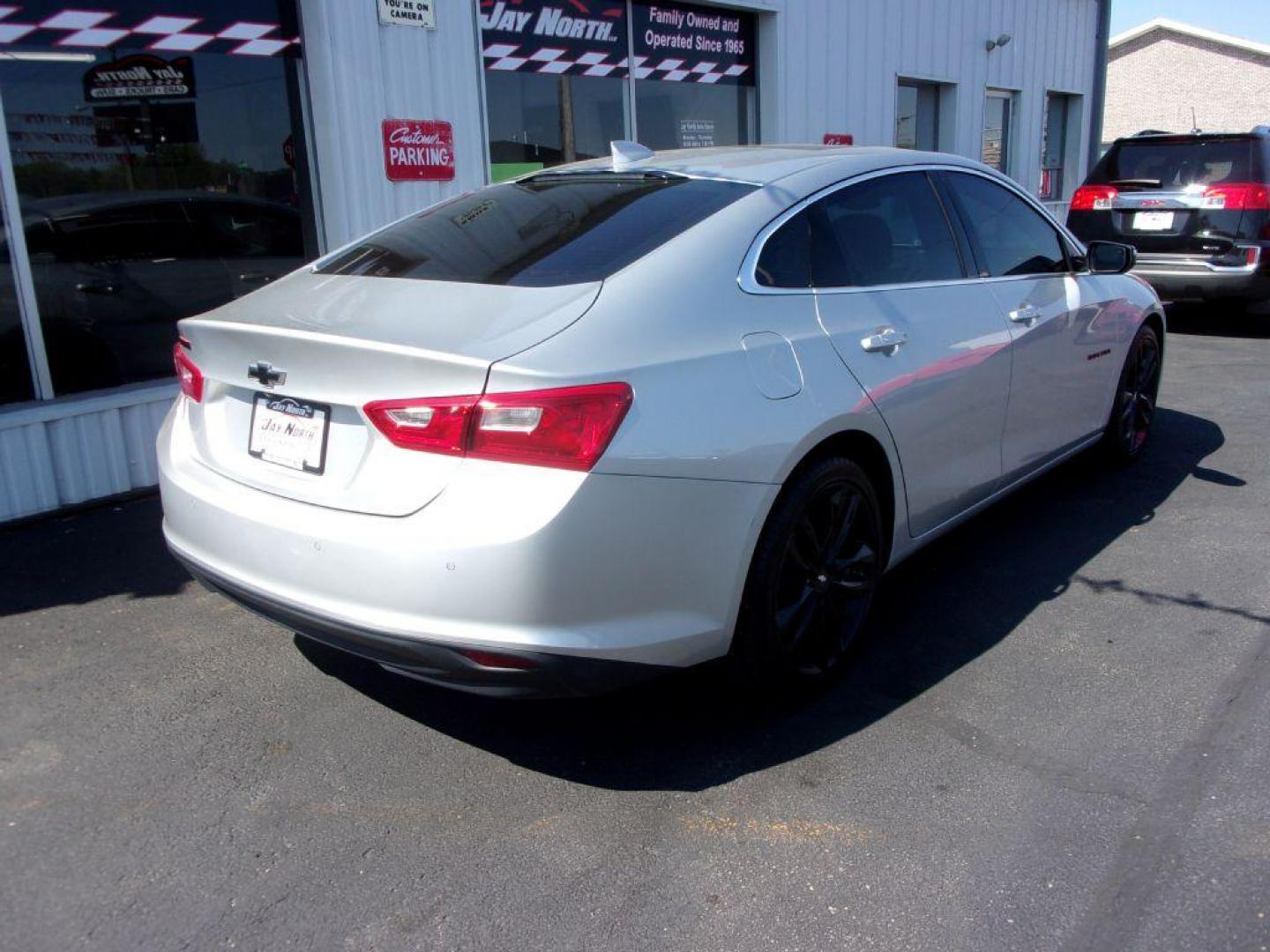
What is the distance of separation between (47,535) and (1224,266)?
9246 millimetres

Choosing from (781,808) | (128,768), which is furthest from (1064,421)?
(128,768)

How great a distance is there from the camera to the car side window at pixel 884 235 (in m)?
3.43

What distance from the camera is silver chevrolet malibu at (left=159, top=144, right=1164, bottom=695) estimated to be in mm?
2512

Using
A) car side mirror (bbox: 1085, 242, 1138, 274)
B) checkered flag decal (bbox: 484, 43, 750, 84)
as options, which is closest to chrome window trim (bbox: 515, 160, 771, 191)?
car side mirror (bbox: 1085, 242, 1138, 274)

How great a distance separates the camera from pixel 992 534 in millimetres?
4828

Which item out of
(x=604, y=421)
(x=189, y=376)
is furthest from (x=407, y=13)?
(x=604, y=421)

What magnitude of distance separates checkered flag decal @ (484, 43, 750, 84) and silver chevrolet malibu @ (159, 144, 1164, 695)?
391cm

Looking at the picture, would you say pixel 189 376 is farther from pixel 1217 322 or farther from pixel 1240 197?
pixel 1217 322

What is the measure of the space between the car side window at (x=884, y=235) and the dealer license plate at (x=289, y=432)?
1.52 meters

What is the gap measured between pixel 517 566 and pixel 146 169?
13.9ft

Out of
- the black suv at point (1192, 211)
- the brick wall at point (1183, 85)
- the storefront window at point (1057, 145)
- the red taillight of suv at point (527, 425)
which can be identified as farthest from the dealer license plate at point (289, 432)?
the brick wall at point (1183, 85)

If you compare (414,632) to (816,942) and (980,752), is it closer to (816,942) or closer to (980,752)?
(816,942)

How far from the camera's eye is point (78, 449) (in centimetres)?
518

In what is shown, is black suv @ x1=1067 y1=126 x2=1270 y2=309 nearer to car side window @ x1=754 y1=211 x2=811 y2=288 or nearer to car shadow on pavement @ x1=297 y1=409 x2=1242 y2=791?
car shadow on pavement @ x1=297 y1=409 x2=1242 y2=791
